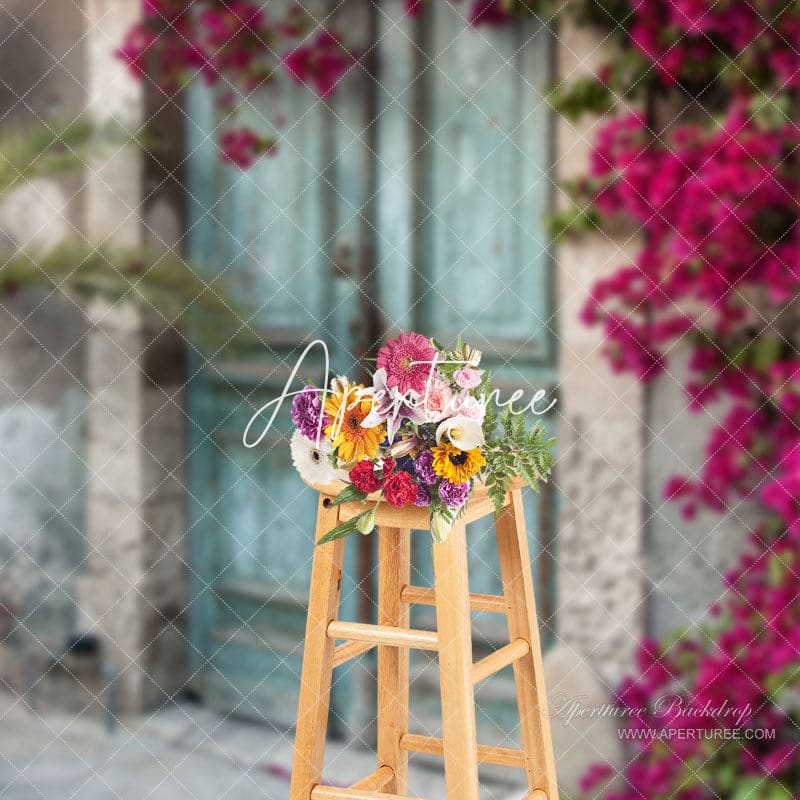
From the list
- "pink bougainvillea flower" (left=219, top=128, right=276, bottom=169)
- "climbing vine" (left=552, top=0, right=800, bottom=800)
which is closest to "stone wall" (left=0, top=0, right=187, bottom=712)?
"pink bougainvillea flower" (left=219, top=128, right=276, bottom=169)

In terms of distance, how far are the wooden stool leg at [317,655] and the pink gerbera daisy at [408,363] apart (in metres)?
0.20

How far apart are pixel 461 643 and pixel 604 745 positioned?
1357mm

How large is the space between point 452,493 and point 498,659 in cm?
27

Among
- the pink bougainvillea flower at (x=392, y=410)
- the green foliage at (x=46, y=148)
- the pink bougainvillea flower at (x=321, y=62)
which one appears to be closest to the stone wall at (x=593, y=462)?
the pink bougainvillea flower at (x=321, y=62)

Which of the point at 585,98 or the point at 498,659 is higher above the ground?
the point at 585,98

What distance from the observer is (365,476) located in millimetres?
1500

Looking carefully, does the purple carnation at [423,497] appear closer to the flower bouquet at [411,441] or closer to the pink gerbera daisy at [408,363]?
the flower bouquet at [411,441]

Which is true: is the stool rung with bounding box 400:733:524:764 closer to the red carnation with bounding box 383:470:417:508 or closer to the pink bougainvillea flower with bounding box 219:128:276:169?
the red carnation with bounding box 383:470:417:508

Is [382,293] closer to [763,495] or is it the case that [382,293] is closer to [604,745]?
[763,495]

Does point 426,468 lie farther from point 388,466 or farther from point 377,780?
point 377,780

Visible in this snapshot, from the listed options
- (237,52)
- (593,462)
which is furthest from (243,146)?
(593,462)

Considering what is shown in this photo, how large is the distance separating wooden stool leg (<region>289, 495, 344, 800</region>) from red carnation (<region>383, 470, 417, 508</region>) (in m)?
0.12

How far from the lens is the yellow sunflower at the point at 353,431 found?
1.51 m

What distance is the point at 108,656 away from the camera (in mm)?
3111
